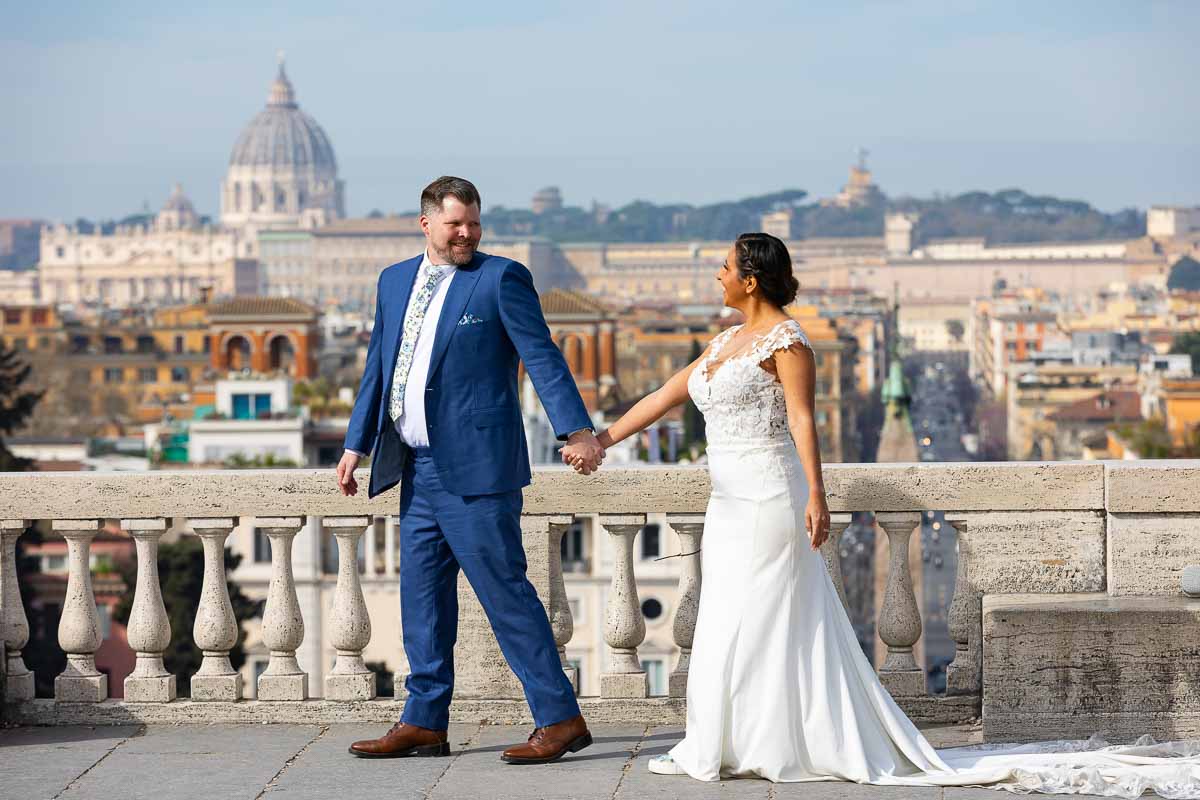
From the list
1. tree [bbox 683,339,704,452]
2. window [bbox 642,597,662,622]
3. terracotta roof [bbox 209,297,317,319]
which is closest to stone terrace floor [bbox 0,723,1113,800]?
window [bbox 642,597,662,622]

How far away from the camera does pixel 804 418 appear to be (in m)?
5.11

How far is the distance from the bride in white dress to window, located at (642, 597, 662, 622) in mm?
26547

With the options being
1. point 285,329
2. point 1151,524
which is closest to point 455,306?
point 1151,524

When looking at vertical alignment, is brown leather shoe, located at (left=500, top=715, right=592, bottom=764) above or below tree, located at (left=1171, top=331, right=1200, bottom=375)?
below

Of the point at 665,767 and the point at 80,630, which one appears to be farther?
the point at 80,630

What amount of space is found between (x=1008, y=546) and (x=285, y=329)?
203ft

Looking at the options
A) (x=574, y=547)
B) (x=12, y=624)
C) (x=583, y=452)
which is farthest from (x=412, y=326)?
(x=574, y=547)

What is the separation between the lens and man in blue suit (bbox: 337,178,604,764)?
528cm

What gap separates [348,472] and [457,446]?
0.26 metres

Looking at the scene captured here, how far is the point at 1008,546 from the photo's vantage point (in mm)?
5844

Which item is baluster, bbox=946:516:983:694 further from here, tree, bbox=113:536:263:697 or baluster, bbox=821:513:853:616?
tree, bbox=113:536:263:697

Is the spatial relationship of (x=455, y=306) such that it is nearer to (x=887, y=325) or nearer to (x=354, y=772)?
(x=354, y=772)

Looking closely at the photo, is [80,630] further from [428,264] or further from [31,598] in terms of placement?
[31,598]

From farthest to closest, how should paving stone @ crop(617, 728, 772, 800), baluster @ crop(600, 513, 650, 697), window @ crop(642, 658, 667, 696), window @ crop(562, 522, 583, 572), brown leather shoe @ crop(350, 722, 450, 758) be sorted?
window @ crop(562, 522, 583, 572) < window @ crop(642, 658, 667, 696) < baluster @ crop(600, 513, 650, 697) < brown leather shoe @ crop(350, 722, 450, 758) < paving stone @ crop(617, 728, 772, 800)
